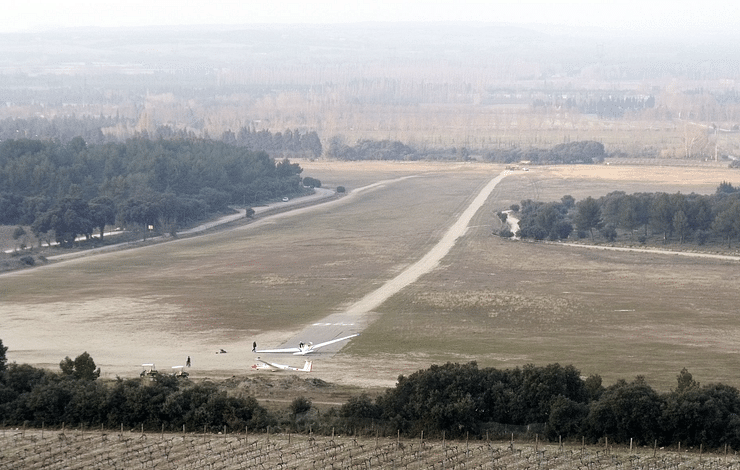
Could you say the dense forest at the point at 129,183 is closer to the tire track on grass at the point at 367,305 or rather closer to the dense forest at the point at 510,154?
the tire track on grass at the point at 367,305

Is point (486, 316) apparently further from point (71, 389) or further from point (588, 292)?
point (71, 389)

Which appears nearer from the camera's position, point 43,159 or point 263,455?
point 263,455

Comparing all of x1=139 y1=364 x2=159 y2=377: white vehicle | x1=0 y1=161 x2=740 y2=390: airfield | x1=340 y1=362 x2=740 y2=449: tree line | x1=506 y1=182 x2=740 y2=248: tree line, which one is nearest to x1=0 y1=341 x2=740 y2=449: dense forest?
x1=340 y1=362 x2=740 y2=449: tree line

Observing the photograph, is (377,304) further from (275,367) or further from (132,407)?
(132,407)

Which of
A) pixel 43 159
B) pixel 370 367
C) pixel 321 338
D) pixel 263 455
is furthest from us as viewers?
pixel 43 159

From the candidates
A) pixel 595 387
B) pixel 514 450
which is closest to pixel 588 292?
pixel 595 387

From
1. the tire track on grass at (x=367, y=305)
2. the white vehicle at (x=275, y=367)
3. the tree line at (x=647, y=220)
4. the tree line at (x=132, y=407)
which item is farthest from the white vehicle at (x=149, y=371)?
the tree line at (x=647, y=220)
